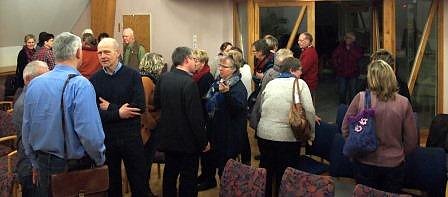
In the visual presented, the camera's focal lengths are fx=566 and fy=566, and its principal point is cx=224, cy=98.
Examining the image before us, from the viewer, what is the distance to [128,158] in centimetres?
430

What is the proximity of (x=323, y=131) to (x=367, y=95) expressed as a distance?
1449 millimetres

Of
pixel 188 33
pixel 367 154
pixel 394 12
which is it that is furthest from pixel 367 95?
pixel 188 33

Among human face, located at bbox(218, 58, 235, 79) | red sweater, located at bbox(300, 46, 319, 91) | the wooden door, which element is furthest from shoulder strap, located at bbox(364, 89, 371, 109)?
the wooden door

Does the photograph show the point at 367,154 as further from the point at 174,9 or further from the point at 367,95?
the point at 174,9

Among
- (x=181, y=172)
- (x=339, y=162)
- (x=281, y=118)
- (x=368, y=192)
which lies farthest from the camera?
(x=339, y=162)

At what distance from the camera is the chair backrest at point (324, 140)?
17.4 ft

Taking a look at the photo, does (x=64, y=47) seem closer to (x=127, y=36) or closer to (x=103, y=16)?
(x=127, y=36)

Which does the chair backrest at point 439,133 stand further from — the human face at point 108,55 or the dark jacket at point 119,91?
the human face at point 108,55

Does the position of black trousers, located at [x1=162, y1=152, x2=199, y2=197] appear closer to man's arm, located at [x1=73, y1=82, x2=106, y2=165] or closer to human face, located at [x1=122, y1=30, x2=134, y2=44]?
man's arm, located at [x1=73, y1=82, x2=106, y2=165]

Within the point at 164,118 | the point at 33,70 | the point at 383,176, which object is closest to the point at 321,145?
the point at 383,176

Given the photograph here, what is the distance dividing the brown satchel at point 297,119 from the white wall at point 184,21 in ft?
15.8

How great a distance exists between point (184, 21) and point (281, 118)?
5.10 m

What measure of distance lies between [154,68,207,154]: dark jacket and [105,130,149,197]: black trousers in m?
0.29

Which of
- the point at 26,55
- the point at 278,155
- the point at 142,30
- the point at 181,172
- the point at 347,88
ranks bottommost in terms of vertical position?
the point at 181,172
